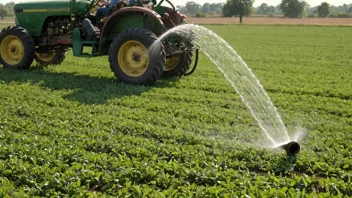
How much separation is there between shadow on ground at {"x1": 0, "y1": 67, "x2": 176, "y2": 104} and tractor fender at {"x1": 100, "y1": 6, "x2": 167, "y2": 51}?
1011 mm

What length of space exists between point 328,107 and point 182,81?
3.52 meters

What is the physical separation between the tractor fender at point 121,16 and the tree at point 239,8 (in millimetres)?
78043

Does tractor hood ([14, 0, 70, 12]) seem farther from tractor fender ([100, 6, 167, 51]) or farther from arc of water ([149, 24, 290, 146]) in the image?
arc of water ([149, 24, 290, 146])

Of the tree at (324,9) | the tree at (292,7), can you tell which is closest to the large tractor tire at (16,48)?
the tree at (292,7)

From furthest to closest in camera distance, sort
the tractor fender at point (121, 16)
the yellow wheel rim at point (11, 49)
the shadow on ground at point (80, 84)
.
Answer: the yellow wheel rim at point (11, 49) → the tractor fender at point (121, 16) → the shadow on ground at point (80, 84)

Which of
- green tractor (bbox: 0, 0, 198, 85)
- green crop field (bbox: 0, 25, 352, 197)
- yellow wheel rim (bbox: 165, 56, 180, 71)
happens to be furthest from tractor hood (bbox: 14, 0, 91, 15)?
yellow wheel rim (bbox: 165, 56, 180, 71)

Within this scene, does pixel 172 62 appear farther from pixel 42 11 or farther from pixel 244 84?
pixel 42 11

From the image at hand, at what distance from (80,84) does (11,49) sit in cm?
280

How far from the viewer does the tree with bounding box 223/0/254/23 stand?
85812 millimetres

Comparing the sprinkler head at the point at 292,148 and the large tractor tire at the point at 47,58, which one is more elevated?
the large tractor tire at the point at 47,58

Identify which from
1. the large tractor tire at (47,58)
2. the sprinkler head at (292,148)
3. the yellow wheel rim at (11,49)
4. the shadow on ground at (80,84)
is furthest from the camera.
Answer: the large tractor tire at (47,58)

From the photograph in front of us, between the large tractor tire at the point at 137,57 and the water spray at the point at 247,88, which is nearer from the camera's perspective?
the water spray at the point at 247,88

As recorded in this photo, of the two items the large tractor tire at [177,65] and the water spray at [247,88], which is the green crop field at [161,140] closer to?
the water spray at [247,88]

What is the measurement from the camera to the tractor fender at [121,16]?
352 inches
